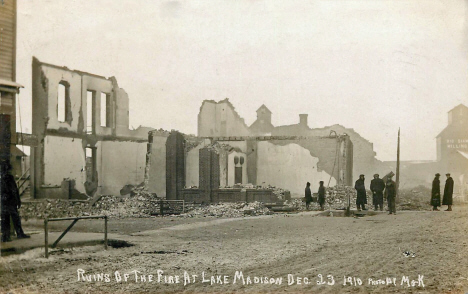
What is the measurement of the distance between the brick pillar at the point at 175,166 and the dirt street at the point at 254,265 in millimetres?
15064

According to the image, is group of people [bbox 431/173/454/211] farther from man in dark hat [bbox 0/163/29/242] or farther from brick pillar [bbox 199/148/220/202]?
man in dark hat [bbox 0/163/29/242]

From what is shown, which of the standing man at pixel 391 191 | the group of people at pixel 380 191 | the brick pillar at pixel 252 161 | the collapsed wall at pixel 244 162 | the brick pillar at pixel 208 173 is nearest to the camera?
the standing man at pixel 391 191

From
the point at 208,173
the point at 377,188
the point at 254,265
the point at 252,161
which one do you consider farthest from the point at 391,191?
the point at 252,161

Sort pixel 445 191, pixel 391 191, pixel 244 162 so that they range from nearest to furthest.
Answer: pixel 445 191, pixel 391 191, pixel 244 162

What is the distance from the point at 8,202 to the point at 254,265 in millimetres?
4579

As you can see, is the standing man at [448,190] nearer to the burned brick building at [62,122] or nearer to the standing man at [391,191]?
the standing man at [391,191]

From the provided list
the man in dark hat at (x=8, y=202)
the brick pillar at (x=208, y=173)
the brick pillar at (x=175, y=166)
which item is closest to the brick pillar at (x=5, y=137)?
the man in dark hat at (x=8, y=202)

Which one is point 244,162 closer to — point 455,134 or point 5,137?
point 455,134

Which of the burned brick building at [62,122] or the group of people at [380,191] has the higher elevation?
the burned brick building at [62,122]

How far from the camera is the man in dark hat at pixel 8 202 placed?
895cm

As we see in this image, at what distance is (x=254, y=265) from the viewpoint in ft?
27.7

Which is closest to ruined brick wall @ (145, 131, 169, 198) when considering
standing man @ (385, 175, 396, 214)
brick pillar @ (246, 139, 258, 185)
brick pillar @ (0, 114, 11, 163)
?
brick pillar @ (246, 139, 258, 185)

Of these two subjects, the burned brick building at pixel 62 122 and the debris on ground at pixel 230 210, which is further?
the debris on ground at pixel 230 210

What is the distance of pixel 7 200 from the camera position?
9016 mm
